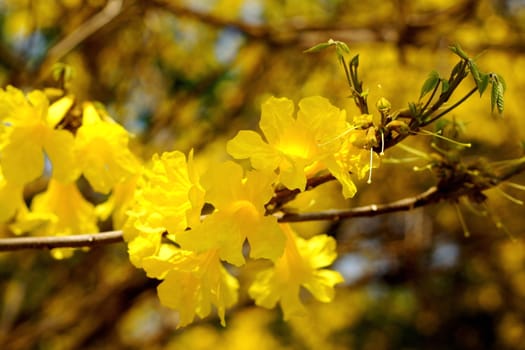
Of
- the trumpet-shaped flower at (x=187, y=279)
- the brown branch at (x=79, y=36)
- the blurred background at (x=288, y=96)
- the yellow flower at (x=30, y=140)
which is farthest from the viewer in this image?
the blurred background at (x=288, y=96)

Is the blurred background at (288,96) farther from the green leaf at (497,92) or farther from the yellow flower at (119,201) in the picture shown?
the green leaf at (497,92)

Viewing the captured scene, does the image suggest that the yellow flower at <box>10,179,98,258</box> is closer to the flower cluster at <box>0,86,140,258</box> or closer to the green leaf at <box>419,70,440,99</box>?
the flower cluster at <box>0,86,140,258</box>

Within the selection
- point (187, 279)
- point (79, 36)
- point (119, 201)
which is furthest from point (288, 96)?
point (187, 279)

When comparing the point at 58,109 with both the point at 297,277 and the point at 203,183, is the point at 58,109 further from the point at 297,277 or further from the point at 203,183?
the point at 297,277

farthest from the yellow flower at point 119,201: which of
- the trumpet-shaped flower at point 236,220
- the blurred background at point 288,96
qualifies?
the blurred background at point 288,96

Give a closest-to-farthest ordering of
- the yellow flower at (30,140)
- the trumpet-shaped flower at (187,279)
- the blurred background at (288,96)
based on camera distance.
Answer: the trumpet-shaped flower at (187,279) < the yellow flower at (30,140) < the blurred background at (288,96)

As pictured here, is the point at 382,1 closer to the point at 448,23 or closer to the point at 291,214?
the point at 448,23

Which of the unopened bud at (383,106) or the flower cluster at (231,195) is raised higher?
the unopened bud at (383,106)

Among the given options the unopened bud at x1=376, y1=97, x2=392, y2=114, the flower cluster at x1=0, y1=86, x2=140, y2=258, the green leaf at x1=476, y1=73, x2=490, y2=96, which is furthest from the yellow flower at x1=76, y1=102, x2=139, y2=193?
the green leaf at x1=476, y1=73, x2=490, y2=96
